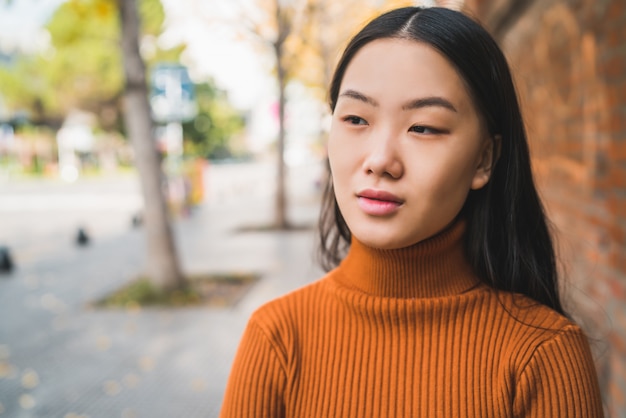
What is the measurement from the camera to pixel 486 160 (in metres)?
1.35

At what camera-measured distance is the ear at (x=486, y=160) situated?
132 cm

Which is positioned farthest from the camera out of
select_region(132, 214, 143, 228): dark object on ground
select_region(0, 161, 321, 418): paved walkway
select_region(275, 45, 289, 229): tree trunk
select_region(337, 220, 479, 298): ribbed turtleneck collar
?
select_region(132, 214, 143, 228): dark object on ground

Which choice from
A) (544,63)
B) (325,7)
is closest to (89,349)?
(544,63)

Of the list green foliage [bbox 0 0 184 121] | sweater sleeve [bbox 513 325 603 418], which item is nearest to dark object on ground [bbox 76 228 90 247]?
sweater sleeve [bbox 513 325 603 418]

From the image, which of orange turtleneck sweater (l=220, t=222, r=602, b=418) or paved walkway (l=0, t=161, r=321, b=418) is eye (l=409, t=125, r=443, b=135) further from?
paved walkway (l=0, t=161, r=321, b=418)

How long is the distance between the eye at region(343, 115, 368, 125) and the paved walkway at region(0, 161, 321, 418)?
308cm

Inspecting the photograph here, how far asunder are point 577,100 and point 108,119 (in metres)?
34.4

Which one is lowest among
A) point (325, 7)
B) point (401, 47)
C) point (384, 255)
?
point (384, 255)

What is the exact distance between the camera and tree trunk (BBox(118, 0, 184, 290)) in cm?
638

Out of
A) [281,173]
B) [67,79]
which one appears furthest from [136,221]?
[67,79]

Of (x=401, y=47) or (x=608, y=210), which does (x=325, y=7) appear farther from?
(x=401, y=47)

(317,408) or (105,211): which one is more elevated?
(317,408)

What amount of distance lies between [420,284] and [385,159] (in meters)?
0.32

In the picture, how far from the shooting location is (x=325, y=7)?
11891mm
